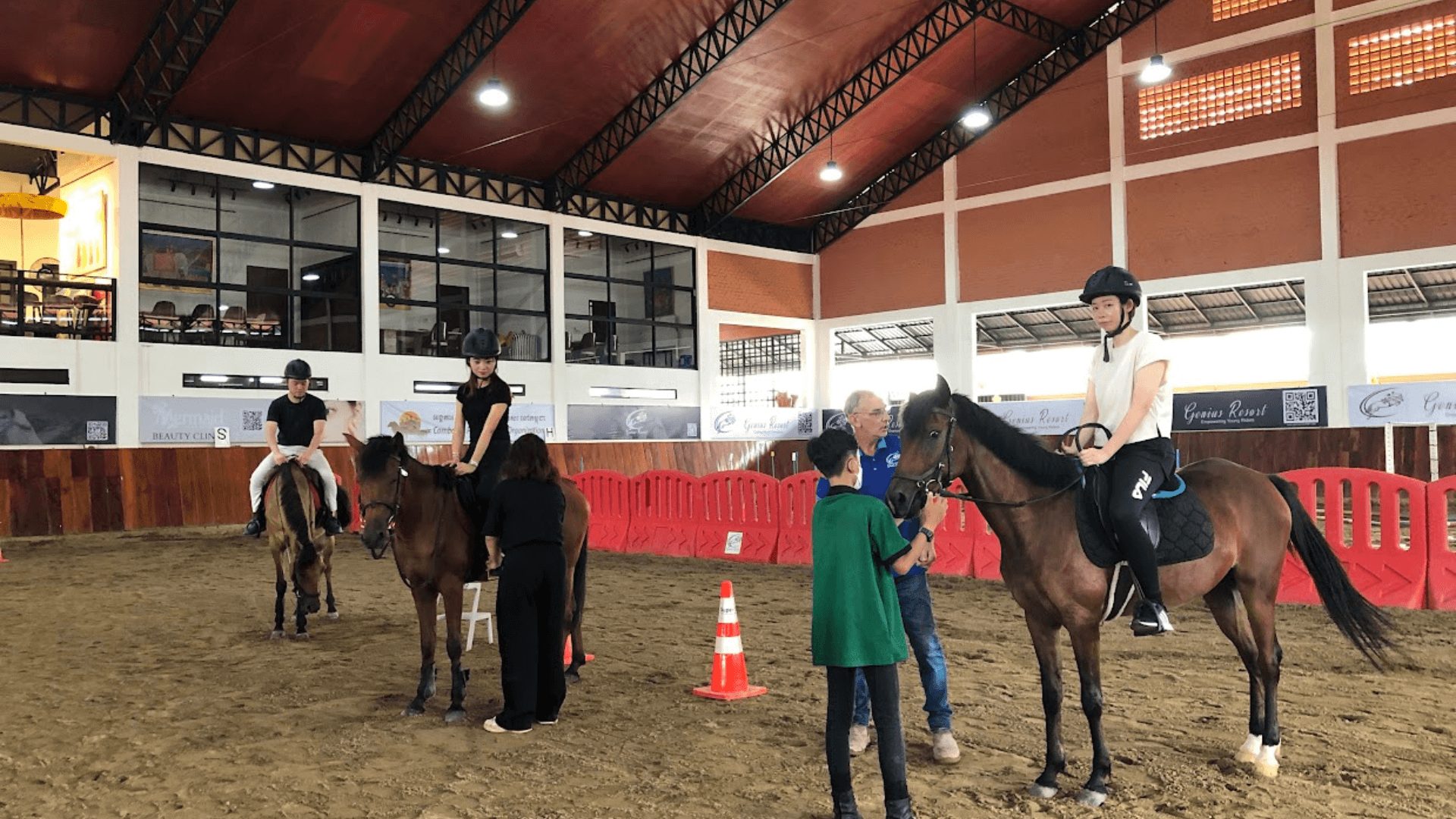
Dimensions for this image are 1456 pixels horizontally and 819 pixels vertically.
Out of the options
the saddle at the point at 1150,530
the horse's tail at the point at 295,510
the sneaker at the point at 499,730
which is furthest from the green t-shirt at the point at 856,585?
the horse's tail at the point at 295,510

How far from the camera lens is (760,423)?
96.9 feet

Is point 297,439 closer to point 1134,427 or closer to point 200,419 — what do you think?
point 1134,427

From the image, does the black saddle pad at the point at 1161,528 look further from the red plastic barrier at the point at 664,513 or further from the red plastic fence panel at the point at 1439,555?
the red plastic barrier at the point at 664,513

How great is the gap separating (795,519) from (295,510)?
21.8 ft

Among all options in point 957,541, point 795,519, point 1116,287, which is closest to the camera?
point 1116,287

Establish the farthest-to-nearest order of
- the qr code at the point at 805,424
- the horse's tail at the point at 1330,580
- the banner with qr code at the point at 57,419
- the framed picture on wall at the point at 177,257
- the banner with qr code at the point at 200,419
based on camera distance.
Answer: the qr code at the point at 805,424 < the framed picture on wall at the point at 177,257 < the banner with qr code at the point at 200,419 < the banner with qr code at the point at 57,419 < the horse's tail at the point at 1330,580

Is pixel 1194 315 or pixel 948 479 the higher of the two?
pixel 1194 315

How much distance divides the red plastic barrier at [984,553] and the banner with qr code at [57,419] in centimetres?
1644

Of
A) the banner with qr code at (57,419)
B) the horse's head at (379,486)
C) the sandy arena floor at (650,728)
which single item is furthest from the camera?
the banner with qr code at (57,419)

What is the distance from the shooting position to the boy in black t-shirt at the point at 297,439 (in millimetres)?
8836

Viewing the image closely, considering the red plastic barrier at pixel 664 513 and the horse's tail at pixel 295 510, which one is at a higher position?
the horse's tail at pixel 295 510

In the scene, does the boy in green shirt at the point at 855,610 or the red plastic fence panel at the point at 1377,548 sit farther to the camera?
the red plastic fence panel at the point at 1377,548

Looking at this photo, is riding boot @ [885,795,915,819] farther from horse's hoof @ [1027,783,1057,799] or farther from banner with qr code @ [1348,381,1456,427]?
banner with qr code @ [1348,381,1456,427]

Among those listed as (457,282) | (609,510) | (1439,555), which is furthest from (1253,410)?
(457,282)
